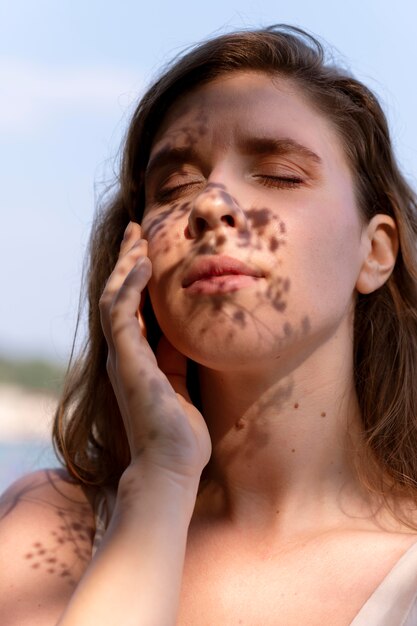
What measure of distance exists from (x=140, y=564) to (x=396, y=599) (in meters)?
0.69

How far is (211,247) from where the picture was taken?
2.72 meters

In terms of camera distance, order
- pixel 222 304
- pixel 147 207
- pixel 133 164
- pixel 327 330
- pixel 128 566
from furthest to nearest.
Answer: pixel 133 164 < pixel 147 207 < pixel 327 330 < pixel 222 304 < pixel 128 566

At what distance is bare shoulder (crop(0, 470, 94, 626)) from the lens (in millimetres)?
2697

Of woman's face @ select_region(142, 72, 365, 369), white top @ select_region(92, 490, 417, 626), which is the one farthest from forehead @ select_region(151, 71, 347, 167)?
white top @ select_region(92, 490, 417, 626)

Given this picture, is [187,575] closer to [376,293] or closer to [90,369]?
[90,369]

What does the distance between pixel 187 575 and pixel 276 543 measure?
280 mm

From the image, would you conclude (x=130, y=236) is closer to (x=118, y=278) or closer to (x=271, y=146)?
(x=118, y=278)

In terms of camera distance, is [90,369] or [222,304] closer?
[222,304]

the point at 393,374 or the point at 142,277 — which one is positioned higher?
the point at 142,277

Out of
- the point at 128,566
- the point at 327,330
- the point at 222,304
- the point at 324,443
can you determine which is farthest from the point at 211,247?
the point at 128,566

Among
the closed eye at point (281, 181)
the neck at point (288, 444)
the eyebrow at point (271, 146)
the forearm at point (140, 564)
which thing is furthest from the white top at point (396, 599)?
the eyebrow at point (271, 146)

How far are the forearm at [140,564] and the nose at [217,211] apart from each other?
0.73 metres

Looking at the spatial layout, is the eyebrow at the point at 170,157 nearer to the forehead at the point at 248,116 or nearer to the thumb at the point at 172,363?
the forehead at the point at 248,116

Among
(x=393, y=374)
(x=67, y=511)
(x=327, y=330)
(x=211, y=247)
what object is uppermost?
(x=211, y=247)
